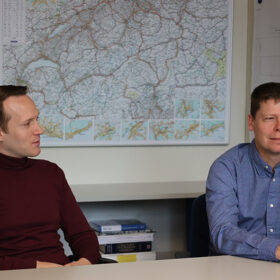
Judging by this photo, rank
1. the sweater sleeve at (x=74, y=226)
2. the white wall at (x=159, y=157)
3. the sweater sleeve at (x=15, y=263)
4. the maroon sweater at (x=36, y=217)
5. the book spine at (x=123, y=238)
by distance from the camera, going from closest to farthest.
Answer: the sweater sleeve at (x=15, y=263) < the maroon sweater at (x=36, y=217) < the sweater sleeve at (x=74, y=226) < the book spine at (x=123, y=238) < the white wall at (x=159, y=157)

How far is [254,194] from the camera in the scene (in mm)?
2312

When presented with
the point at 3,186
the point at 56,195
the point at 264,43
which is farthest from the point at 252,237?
the point at 264,43

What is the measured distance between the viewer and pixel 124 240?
11.0 feet

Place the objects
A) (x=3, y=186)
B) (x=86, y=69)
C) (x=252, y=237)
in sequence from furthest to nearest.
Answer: (x=86, y=69) → (x=3, y=186) → (x=252, y=237)

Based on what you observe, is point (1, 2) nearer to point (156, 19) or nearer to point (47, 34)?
point (47, 34)

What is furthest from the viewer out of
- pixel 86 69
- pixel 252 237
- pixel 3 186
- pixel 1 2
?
pixel 86 69

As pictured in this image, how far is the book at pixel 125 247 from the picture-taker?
10.9ft

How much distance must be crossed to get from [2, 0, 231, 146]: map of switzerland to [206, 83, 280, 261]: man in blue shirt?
1.27 meters

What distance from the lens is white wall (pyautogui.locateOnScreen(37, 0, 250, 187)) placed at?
3.49 m

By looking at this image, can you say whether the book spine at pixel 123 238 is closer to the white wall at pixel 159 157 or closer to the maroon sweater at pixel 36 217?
the white wall at pixel 159 157

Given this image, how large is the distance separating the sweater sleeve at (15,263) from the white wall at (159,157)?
1.29 meters

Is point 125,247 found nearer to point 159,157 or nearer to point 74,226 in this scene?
point 159,157

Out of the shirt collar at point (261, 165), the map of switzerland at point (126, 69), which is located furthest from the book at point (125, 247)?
the shirt collar at point (261, 165)

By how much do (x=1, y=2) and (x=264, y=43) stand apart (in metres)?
1.67
